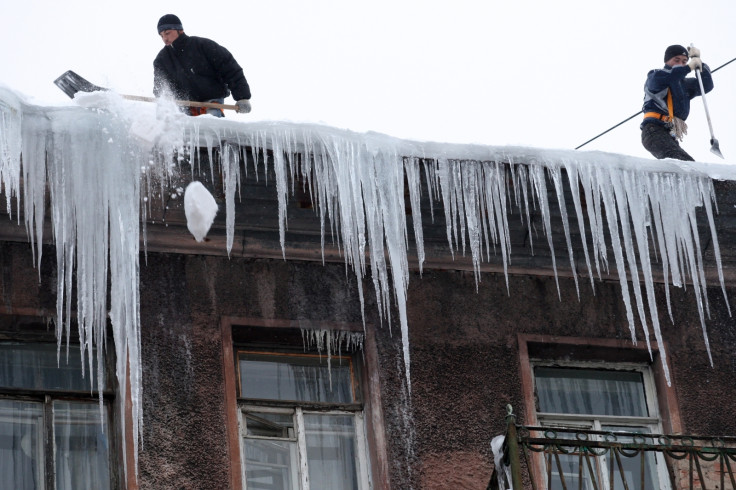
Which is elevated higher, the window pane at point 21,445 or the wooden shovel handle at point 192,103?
the wooden shovel handle at point 192,103

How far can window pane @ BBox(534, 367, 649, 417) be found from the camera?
1005cm

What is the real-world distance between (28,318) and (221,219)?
3.85ft

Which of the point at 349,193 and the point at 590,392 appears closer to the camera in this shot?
the point at 349,193

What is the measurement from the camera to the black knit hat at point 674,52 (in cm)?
1189

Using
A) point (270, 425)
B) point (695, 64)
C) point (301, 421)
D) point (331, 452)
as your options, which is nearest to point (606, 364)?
point (331, 452)

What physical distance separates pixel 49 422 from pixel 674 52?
5155mm

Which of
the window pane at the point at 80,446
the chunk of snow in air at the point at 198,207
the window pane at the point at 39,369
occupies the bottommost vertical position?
the window pane at the point at 80,446

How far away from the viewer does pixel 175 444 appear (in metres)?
9.05

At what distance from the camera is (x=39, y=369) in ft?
30.3

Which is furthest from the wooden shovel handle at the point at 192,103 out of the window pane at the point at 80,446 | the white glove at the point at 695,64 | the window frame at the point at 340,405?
the white glove at the point at 695,64

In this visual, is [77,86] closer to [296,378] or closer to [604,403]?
[296,378]

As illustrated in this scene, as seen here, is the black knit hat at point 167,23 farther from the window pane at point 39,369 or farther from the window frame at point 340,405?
the window pane at point 39,369

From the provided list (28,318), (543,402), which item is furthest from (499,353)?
(28,318)

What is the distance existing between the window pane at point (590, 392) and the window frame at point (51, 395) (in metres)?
2.44
